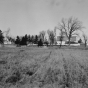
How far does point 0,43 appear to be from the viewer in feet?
181

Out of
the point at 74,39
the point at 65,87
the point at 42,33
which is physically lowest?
the point at 65,87

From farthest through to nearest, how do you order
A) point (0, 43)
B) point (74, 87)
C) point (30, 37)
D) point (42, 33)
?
1. point (30, 37)
2. point (42, 33)
3. point (0, 43)
4. point (74, 87)

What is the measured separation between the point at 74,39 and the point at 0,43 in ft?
256

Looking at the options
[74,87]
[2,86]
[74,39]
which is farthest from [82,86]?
[74,39]

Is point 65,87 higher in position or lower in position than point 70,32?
lower

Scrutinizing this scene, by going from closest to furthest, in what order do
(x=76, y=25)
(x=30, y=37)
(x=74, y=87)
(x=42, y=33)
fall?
(x=74, y=87) < (x=76, y=25) < (x=42, y=33) < (x=30, y=37)

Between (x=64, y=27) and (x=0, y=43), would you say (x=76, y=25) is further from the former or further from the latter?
(x=0, y=43)

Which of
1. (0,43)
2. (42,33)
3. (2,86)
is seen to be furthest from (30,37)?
(2,86)

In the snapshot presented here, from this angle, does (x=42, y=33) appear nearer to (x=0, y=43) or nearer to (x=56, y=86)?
(x=0, y=43)

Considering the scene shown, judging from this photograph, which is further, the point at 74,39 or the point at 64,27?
the point at 74,39

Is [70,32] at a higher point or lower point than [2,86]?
higher

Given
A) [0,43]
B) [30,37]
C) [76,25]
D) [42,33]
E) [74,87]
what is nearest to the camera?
[74,87]

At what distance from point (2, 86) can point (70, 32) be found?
115 ft

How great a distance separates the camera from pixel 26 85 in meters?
2.77
